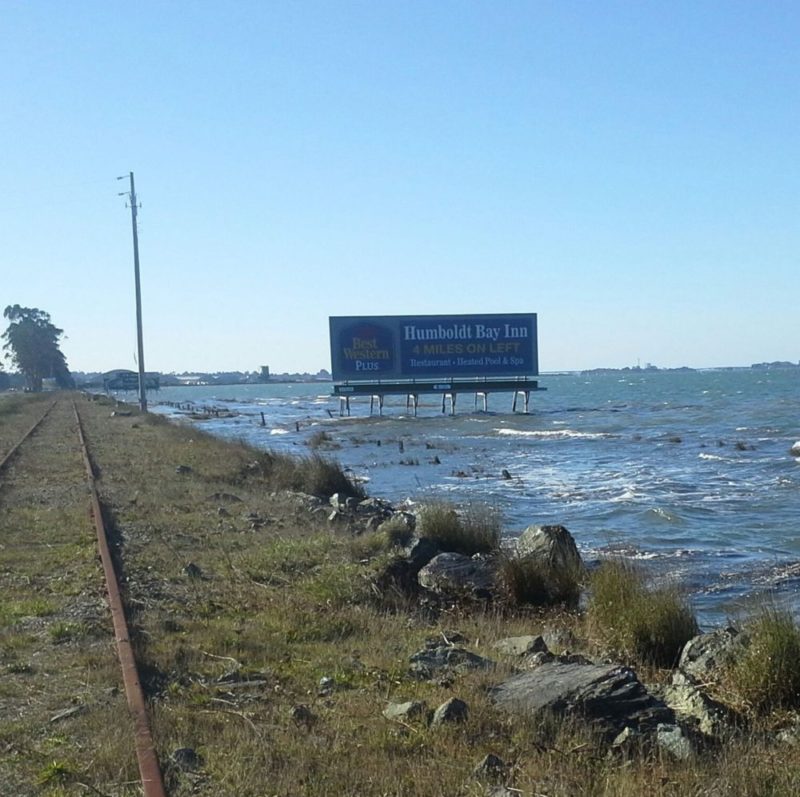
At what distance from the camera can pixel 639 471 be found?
28.3m

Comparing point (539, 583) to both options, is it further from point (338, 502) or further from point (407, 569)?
point (338, 502)

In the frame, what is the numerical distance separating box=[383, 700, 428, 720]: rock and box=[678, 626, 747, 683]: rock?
7.22 ft

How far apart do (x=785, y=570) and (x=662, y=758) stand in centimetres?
880

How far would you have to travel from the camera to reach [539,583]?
35.3 ft

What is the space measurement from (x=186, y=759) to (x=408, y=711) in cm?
137

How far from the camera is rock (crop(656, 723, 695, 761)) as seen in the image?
542 centimetres

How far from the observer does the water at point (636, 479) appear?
14258 millimetres

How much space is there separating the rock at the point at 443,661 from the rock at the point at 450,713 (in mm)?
1016

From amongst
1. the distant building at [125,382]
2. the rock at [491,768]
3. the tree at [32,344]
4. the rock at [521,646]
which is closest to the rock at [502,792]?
the rock at [491,768]

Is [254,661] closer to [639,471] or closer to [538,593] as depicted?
[538,593]

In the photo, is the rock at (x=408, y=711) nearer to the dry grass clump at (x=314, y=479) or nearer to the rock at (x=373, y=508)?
the rock at (x=373, y=508)

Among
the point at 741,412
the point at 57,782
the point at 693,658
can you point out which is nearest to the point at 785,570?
the point at 693,658

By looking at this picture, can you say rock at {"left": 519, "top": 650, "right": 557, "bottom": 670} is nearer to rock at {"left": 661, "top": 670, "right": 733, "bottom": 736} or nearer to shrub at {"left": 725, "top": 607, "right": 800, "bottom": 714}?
rock at {"left": 661, "top": 670, "right": 733, "bottom": 736}

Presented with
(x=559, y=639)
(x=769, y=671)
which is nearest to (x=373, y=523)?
(x=559, y=639)
